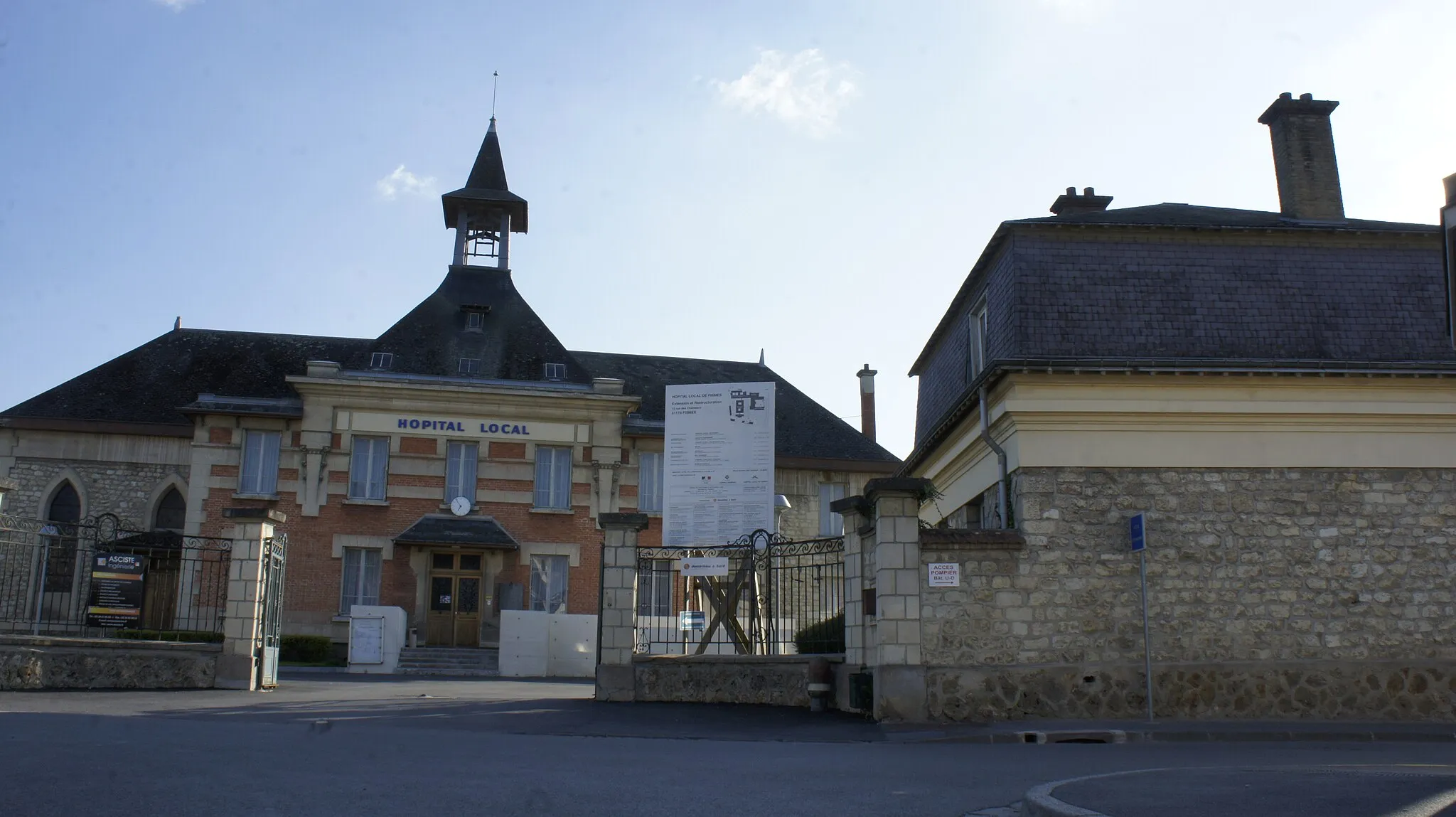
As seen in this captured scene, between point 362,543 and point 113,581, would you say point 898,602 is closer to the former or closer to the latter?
point 113,581

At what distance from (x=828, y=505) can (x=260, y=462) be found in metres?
14.1

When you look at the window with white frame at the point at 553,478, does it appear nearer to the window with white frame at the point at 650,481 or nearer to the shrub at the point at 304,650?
the window with white frame at the point at 650,481

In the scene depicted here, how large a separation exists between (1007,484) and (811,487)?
17599 mm

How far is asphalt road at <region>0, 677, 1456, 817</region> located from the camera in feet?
20.5

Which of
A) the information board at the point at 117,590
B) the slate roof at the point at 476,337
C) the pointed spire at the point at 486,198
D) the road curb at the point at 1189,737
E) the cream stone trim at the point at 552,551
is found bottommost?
the road curb at the point at 1189,737

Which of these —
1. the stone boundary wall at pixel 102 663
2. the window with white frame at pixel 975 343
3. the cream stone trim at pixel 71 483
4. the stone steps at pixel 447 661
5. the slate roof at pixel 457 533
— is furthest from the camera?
the cream stone trim at pixel 71 483

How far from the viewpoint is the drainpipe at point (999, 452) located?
13484 millimetres

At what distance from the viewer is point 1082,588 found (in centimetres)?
1277

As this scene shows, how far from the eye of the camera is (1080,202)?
1752 cm

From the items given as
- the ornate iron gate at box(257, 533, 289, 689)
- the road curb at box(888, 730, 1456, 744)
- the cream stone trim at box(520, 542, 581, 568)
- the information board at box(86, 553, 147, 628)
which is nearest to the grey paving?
the road curb at box(888, 730, 1456, 744)

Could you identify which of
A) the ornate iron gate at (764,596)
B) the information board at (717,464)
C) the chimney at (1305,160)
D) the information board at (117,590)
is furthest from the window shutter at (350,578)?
the chimney at (1305,160)

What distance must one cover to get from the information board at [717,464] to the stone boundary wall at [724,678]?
7.21 ft

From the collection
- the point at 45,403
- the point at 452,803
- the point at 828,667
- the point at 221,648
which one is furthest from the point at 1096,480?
the point at 45,403

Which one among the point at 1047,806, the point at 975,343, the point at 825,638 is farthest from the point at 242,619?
the point at 1047,806
